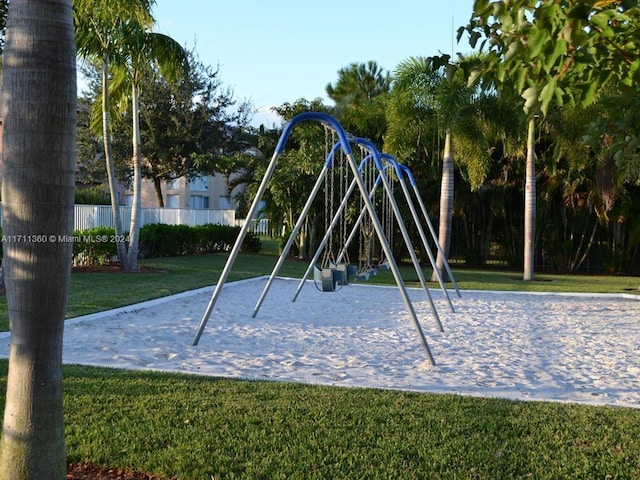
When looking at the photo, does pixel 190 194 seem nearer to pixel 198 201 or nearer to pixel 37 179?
pixel 198 201

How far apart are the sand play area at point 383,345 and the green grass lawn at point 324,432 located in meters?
0.68

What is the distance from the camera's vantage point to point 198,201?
53.1 m

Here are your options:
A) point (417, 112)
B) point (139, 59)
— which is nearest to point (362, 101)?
point (417, 112)

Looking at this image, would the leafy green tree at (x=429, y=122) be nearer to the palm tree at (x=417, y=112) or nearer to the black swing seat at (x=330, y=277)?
the palm tree at (x=417, y=112)

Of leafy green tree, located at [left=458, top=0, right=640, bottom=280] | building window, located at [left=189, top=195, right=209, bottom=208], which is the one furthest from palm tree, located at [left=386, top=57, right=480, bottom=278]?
building window, located at [left=189, top=195, right=209, bottom=208]

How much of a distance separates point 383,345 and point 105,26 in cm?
1016

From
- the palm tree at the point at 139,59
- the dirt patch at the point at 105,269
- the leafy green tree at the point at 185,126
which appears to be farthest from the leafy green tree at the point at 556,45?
the leafy green tree at the point at 185,126

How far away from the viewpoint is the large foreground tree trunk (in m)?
2.76

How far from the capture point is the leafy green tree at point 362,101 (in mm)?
23391

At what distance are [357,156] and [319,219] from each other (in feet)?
13.6

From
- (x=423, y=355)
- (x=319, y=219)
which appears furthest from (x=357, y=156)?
(x=423, y=355)

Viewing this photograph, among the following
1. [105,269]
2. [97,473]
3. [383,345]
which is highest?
[105,269]

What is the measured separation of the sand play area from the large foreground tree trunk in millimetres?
3620

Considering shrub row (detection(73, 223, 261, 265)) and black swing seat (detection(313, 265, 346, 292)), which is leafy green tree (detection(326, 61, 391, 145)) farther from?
black swing seat (detection(313, 265, 346, 292))
